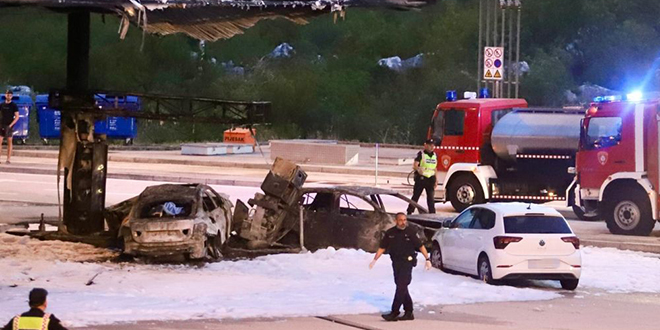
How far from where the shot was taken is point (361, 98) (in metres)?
67.1

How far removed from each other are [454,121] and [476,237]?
11.0 metres

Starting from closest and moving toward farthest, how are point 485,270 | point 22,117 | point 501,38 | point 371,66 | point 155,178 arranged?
point 485,270 → point 155,178 → point 501,38 → point 22,117 → point 371,66

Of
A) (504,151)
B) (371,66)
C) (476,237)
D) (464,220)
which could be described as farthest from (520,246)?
(371,66)

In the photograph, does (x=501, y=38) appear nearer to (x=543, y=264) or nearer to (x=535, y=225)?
(x=535, y=225)

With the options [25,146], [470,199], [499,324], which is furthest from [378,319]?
[25,146]

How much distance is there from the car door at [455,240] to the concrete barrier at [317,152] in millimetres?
20907

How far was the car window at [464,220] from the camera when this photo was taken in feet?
63.9

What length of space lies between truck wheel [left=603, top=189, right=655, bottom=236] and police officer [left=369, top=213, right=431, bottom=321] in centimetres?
1058

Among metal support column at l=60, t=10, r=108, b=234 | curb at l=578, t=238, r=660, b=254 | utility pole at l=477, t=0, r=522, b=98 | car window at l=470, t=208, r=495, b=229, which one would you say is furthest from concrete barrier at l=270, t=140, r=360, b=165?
car window at l=470, t=208, r=495, b=229

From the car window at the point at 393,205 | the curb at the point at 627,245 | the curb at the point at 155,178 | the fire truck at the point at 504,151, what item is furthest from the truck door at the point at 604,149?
the curb at the point at 155,178

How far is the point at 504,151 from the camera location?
28547 millimetres

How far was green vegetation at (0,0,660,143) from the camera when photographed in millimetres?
60312

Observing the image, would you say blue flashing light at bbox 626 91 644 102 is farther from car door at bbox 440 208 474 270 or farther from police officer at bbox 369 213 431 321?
police officer at bbox 369 213 431 321

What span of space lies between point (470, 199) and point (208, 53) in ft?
152
